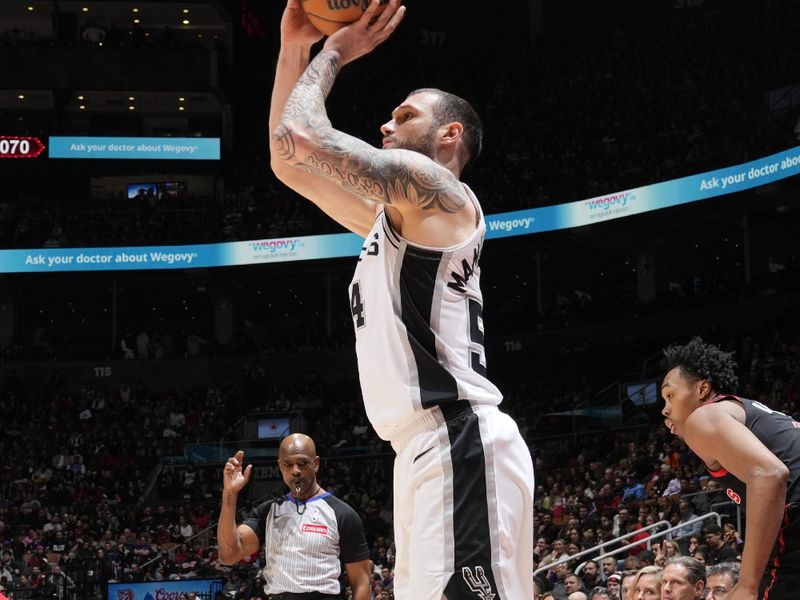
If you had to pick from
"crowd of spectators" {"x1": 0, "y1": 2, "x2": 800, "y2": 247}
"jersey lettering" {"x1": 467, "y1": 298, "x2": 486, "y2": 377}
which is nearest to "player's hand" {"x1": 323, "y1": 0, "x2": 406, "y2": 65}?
"jersey lettering" {"x1": 467, "y1": 298, "x2": 486, "y2": 377}

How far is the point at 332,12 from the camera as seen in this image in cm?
342

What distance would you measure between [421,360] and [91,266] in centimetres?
2938

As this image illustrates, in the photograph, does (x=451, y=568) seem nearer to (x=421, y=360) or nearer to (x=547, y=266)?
(x=421, y=360)

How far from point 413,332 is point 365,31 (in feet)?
3.40

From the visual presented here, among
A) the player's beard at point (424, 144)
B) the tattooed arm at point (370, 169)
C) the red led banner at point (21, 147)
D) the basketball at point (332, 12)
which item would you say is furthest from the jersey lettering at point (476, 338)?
the red led banner at point (21, 147)

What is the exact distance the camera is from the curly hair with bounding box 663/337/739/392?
433cm

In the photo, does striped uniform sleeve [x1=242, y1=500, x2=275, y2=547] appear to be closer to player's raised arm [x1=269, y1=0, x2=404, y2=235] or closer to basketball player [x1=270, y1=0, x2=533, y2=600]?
player's raised arm [x1=269, y1=0, x2=404, y2=235]

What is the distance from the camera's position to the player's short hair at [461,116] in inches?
129

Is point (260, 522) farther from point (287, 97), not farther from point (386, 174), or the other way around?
point (386, 174)

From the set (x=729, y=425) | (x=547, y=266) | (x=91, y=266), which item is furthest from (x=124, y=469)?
(x=729, y=425)

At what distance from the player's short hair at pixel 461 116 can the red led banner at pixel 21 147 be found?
31152 mm

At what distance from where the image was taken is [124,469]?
2831 cm

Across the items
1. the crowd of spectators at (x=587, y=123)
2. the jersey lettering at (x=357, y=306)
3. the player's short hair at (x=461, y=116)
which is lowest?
the jersey lettering at (x=357, y=306)

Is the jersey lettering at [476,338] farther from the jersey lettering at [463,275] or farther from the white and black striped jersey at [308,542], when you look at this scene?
the white and black striped jersey at [308,542]
